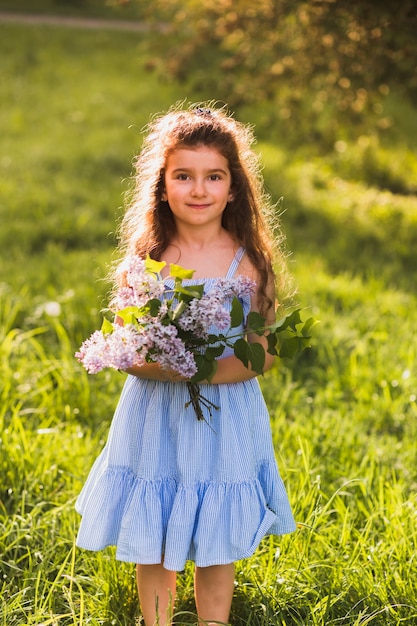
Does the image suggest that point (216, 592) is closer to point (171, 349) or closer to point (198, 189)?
point (171, 349)

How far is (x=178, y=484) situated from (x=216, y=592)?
333 mm

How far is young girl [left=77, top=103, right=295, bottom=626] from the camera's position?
2.25 metres

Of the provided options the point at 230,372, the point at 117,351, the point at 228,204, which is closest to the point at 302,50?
the point at 228,204

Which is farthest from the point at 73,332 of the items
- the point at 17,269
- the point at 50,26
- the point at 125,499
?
the point at 50,26

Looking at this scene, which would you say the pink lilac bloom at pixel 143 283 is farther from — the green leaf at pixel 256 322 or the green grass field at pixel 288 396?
the green grass field at pixel 288 396

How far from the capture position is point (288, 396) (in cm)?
Result: 394

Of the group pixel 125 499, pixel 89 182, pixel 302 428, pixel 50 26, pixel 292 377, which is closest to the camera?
pixel 125 499

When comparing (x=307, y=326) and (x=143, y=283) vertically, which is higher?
(x=143, y=283)

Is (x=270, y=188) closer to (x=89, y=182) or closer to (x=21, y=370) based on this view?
(x=89, y=182)

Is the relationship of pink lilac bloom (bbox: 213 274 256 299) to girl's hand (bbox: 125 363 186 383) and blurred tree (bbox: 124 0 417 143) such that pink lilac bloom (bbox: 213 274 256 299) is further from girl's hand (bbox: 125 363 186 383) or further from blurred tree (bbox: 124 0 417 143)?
blurred tree (bbox: 124 0 417 143)

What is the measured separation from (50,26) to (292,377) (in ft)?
46.2

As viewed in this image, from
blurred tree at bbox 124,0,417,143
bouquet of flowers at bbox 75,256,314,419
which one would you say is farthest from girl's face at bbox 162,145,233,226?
blurred tree at bbox 124,0,417,143

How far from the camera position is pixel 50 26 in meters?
16.5

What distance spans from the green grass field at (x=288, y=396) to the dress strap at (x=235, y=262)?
83 cm
